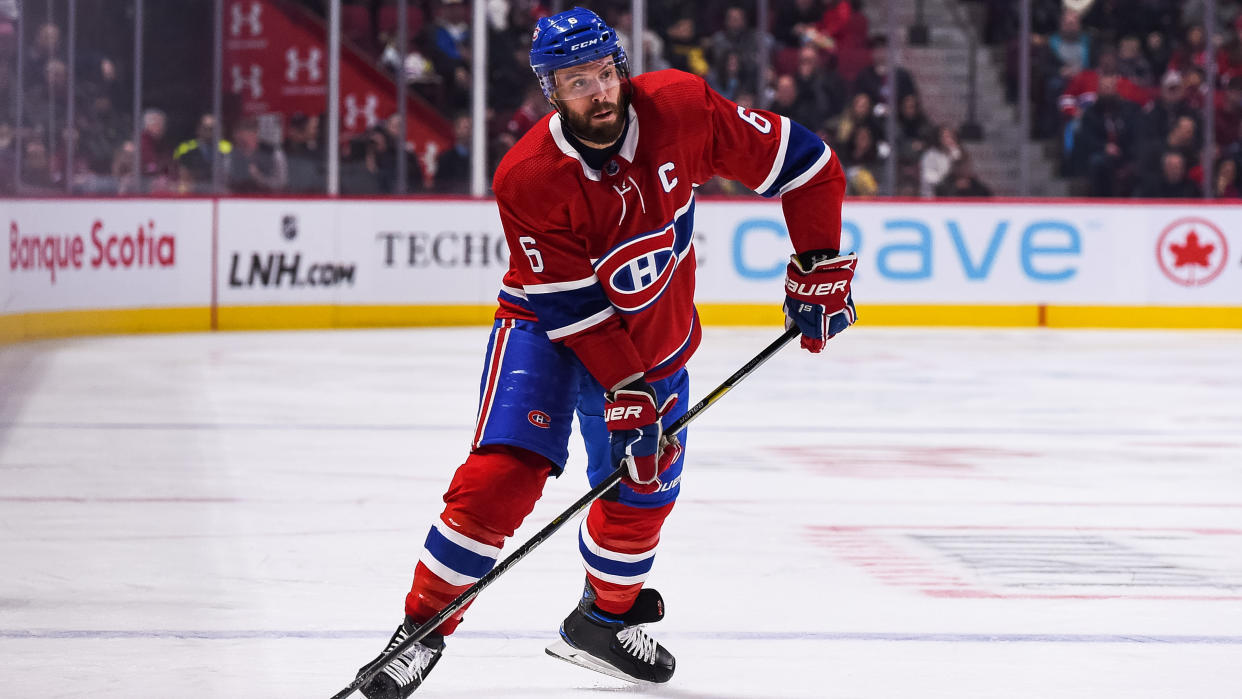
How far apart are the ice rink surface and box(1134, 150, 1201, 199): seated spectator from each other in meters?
3.67

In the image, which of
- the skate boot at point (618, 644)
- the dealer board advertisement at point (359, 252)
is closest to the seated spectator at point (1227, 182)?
the dealer board advertisement at point (359, 252)

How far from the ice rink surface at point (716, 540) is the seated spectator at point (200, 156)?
9.51 feet

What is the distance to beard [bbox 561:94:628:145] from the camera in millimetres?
2527

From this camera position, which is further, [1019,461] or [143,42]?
[143,42]

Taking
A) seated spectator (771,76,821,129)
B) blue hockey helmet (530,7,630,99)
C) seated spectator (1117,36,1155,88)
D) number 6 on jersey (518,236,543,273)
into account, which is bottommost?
number 6 on jersey (518,236,543,273)

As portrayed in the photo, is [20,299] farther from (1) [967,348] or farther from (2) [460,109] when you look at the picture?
(1) [967,348]

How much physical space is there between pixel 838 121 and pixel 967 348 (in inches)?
102

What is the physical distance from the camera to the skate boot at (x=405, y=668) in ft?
8.39

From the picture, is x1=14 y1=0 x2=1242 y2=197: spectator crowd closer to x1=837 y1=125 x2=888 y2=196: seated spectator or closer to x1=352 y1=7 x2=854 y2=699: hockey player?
x1=837 y1=125 x2=888 y2=196: seated spectator

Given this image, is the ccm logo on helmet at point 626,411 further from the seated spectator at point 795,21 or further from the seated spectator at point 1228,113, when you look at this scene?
the seated spectator at point 1228,113

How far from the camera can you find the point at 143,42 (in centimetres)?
1037

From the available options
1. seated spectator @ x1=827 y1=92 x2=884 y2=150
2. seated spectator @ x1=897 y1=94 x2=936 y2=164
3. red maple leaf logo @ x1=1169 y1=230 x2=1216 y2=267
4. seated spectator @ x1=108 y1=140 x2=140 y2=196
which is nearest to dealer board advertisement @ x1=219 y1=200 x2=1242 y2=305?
red maple leaf logo @ x1=1169 y1=230 x2=1216 y2=267

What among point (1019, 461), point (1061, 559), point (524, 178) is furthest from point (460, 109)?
point (524, 178)

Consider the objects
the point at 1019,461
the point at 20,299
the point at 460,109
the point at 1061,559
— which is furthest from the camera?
the point at 460,109
